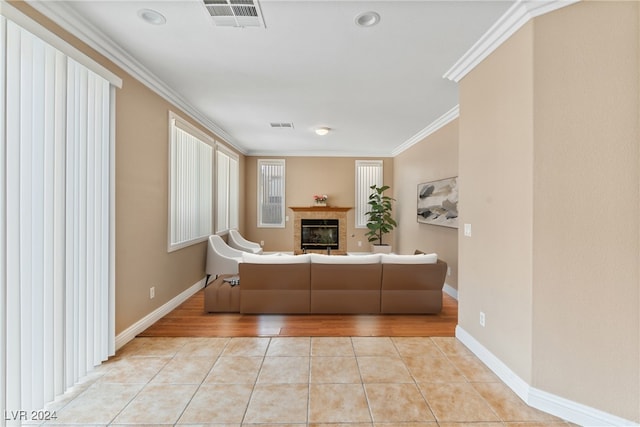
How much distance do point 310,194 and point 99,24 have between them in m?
5.83

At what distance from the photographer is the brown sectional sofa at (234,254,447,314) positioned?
369cm

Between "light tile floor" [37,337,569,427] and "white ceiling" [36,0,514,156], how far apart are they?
2.73 m

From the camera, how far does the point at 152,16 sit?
2.27 m

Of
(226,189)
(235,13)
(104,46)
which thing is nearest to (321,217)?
(226,189)

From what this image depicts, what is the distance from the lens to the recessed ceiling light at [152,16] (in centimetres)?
222

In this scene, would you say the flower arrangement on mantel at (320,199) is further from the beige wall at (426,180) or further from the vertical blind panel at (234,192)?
the vertical blind panel at (234,192)

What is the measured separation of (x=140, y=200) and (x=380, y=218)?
516 cm

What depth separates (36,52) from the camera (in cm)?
195

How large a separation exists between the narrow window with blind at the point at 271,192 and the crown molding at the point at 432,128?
3.00m

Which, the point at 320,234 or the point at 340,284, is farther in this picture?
the point at 320,234

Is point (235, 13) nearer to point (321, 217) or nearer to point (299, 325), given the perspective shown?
point (299, 325)

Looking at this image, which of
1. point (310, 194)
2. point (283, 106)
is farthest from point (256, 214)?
point (283, 106)

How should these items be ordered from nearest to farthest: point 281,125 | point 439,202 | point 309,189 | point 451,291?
point 451,291, point 439,202, point 281,125, point 309,189

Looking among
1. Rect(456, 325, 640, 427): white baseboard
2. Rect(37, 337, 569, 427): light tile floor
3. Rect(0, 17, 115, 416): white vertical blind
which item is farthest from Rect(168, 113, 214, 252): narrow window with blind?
Rect(456, 325, 640, 427): white baseboard
